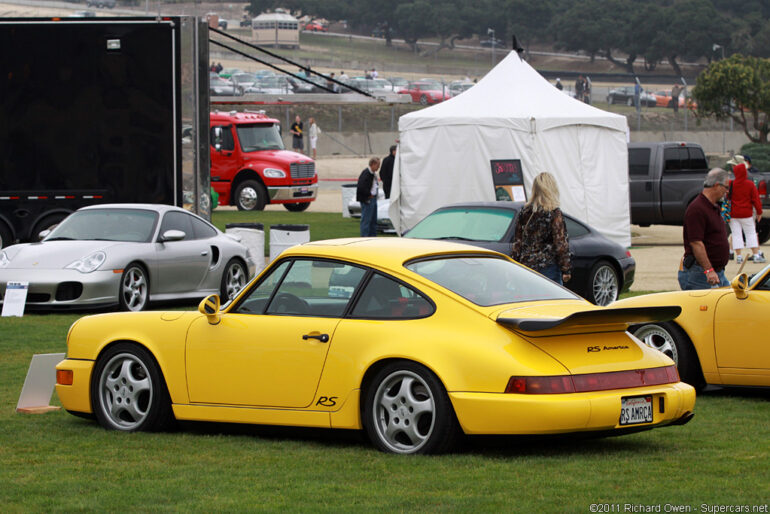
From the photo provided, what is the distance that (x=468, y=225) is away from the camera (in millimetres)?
15922

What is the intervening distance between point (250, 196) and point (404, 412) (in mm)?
26988

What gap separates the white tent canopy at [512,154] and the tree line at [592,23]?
96471 millimetres

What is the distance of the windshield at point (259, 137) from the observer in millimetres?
33656

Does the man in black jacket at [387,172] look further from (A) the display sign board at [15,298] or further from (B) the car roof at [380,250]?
(B) the car roof at [380,250]

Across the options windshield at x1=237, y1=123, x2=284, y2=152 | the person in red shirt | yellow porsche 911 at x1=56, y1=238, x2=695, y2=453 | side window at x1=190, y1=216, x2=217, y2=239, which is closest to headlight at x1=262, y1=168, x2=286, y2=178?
windshield at x1=237, y1=123, x2=284, y2=152

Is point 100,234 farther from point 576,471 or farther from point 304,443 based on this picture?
point 576,471

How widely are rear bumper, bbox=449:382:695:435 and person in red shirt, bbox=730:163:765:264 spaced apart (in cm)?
1407

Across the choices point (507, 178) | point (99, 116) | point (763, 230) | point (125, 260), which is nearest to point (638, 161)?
point (763, 230)

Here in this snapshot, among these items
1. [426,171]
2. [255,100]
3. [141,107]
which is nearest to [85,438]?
[141,107]

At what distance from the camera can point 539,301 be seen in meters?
7.65

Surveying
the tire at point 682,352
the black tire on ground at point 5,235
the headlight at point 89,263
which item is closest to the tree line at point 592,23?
the black tire on ground at point 5,235

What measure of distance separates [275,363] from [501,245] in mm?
7920

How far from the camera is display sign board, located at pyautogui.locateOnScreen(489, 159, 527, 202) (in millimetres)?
24250

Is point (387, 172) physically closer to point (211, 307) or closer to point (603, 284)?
point (603, 284)
